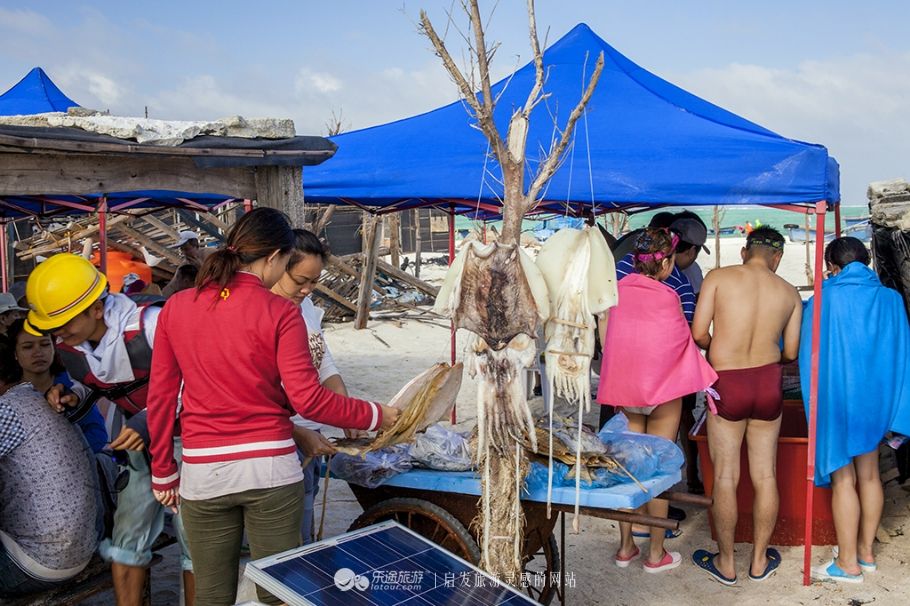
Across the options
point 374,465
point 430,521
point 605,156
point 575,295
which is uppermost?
point 605,156

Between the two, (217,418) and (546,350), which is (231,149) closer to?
(217,418)

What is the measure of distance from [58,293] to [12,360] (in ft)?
1.92

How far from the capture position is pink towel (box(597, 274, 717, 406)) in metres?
4.09

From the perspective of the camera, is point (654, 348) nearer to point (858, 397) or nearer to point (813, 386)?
point (813, 386)

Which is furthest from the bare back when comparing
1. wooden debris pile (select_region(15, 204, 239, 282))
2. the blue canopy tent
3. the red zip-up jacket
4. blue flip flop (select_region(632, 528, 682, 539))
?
wooden debris pile (select_region(15, 204, 239, 282))

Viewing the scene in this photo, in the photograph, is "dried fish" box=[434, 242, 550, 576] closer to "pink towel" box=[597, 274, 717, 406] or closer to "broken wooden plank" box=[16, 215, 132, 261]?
"pink towel" box=[597, 274, 717, 406]

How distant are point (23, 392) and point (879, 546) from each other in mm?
4760

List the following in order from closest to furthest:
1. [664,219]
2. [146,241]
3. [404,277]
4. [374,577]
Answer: [374,577]
[664,219]
[146,241]
[404,277]

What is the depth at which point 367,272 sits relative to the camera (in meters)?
13.1

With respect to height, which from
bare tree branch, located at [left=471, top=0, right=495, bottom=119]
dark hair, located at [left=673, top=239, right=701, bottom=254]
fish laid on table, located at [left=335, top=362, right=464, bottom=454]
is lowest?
fish laid on table, located at [left=335, top=362, right=464, bottom=454]

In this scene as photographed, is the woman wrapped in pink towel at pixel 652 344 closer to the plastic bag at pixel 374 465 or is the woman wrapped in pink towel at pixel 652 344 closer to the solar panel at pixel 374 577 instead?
the plastic bag at pixel 374 465

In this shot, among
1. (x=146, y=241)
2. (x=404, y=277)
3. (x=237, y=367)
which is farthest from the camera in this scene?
(x=404, y=277)

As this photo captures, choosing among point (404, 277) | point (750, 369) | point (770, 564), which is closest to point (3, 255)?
point (750, 369)

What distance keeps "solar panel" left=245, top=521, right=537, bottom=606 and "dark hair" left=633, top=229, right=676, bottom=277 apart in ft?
7.25
